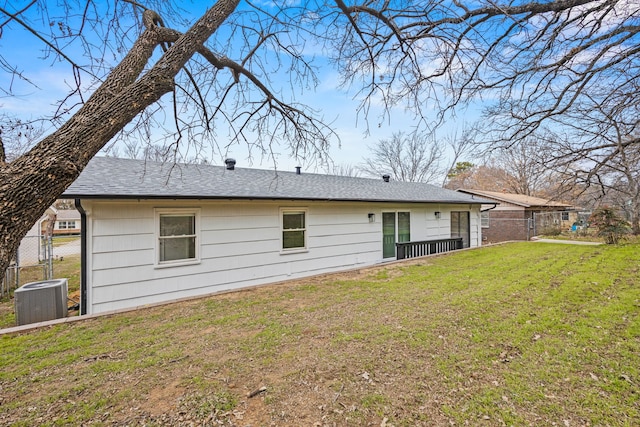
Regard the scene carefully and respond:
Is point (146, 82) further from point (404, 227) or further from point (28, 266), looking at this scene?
point (404, 227)

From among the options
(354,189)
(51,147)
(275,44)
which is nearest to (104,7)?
(275,44)

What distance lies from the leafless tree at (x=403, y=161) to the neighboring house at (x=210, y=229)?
18.4m

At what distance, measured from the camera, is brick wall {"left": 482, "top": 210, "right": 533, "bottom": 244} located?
1734 centimetres

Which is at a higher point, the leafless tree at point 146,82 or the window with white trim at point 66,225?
the leafless tree at point 146,82

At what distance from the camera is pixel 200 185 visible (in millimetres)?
7102

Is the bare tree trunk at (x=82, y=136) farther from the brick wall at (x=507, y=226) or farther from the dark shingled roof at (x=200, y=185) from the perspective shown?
the brick wall at (x=507, y=226)

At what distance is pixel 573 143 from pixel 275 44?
21.3ft

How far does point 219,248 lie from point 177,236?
3.13 ft

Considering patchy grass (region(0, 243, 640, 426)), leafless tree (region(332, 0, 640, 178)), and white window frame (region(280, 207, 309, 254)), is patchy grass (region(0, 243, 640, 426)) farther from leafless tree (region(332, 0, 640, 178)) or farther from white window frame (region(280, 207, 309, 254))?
leafless tree (region(332, 0, 640, 178))

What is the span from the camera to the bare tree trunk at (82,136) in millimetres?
1705

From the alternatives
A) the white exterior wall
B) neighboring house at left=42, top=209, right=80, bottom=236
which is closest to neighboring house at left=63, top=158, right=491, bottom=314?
the white exterior wall

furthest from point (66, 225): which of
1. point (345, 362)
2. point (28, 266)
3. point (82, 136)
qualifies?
point (345, 362)

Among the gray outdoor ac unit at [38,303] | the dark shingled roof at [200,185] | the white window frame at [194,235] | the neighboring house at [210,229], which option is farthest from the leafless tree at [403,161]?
the gray outdoor ac unit at [38,303]

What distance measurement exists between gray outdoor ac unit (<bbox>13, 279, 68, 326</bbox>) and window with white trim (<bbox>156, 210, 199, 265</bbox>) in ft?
5.47
